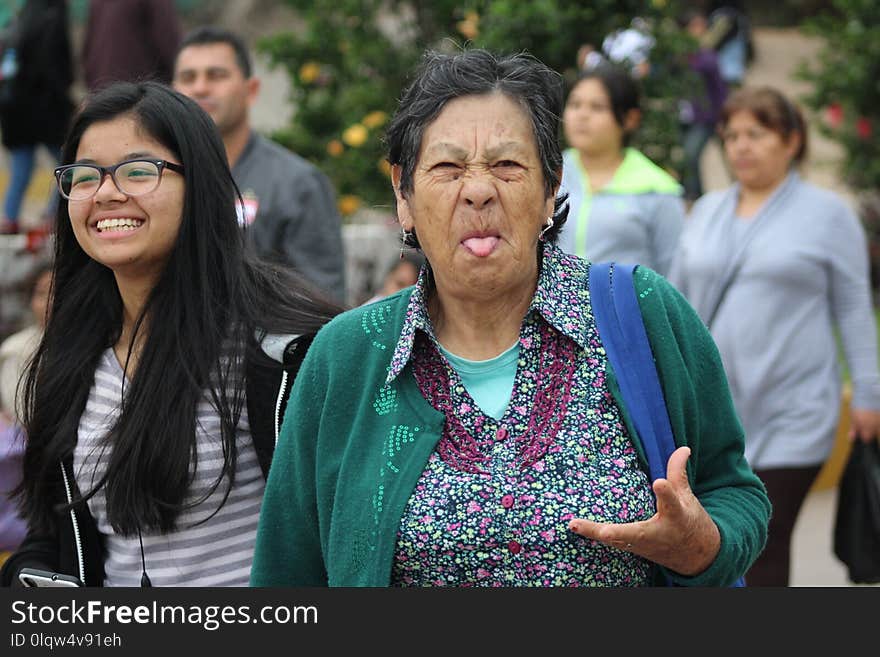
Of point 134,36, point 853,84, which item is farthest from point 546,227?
point 853,84

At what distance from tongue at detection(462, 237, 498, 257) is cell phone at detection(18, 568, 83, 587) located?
122 cm

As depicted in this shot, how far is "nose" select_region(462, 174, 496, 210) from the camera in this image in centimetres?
261

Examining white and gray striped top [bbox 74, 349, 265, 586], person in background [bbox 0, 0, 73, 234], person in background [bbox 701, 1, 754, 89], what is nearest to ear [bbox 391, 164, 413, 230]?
white and gray striped top [bbox 74, 349, 265, 586]

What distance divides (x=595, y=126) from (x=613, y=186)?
0.36 meters

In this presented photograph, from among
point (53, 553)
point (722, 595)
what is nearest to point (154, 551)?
point (53, 553)

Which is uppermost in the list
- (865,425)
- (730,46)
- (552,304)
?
(730,46)

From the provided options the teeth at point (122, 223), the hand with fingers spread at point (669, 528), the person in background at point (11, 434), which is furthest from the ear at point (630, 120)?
the hand with fingers spread at point (669, 528)

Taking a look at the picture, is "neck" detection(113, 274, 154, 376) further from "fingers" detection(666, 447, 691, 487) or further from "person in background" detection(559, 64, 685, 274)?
"person in background" detection(559, 64, 685, 274)

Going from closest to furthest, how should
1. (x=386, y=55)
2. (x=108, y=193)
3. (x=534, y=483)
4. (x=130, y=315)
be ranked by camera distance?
(x=534, y=483) < (x=108, y=193) < (x=130, y=315) < (x=386, y=55)

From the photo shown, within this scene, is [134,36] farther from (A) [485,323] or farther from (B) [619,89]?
(A) [485,323]

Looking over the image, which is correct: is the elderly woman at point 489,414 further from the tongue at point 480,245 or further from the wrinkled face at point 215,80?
the wrinkled face at point 215,80

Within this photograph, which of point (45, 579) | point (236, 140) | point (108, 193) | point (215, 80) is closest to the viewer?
point (45, 579)

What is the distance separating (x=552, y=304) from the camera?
105 inches

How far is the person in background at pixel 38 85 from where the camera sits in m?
9.55
